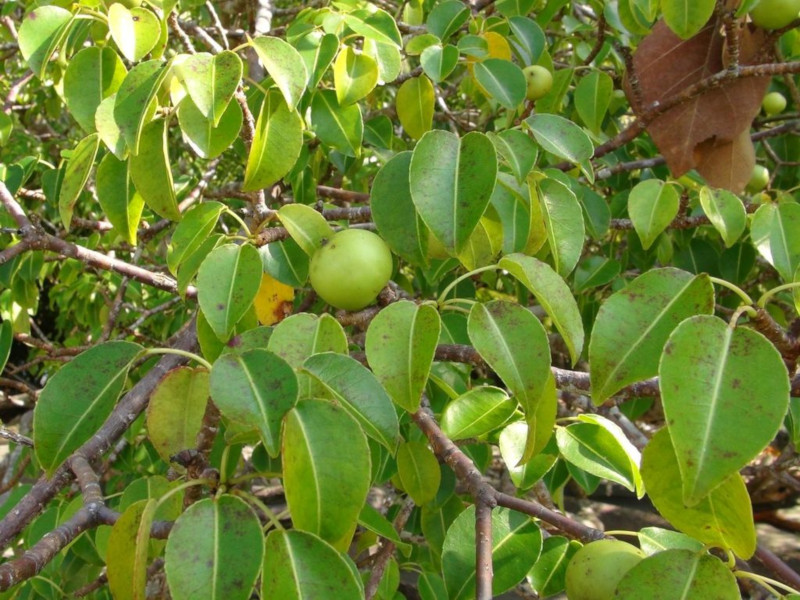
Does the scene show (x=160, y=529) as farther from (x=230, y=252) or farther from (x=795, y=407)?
(x=795, y=407)

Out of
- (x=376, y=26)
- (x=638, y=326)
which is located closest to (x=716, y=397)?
(x=638, y=326)

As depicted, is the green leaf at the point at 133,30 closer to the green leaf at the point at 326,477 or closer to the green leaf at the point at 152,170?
the green leaf at the point at 152,170

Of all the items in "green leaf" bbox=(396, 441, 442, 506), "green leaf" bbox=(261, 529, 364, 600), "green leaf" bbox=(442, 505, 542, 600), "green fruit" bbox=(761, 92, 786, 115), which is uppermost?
"green leaf" bbox=(261, 529, 364, 600)

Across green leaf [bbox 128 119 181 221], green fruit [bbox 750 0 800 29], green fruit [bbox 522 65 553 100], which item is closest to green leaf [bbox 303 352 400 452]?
green leaf [bbox 128 119 181 221]

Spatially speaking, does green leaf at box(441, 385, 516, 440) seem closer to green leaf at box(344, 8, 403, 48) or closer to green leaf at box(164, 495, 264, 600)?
green leaf at box(164, 495, 264, 600)

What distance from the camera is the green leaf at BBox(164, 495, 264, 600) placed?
65 cm

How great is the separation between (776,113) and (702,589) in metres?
2.17

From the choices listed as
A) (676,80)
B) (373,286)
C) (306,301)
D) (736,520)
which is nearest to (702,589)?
(736,520)

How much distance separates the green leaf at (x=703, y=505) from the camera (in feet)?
2.29

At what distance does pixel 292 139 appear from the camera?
113 centimetres

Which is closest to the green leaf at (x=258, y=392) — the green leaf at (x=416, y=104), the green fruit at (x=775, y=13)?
the green leaf at (x=416, y=104)

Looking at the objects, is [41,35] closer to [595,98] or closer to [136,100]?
[136,100]

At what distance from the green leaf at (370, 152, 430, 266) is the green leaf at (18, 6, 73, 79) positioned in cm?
60

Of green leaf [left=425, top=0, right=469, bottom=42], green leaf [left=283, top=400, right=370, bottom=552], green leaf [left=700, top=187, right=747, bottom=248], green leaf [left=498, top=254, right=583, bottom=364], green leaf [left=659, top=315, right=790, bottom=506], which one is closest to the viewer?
green leaf [left=659, top=315, right=790, bottom=506]
